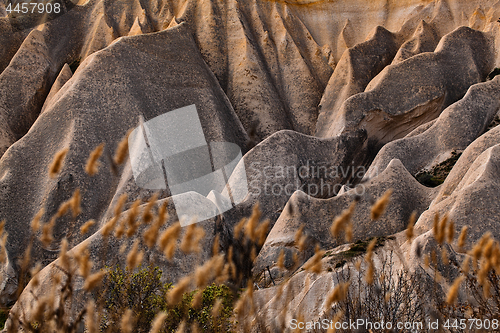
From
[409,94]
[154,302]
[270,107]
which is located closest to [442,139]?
[409,94]

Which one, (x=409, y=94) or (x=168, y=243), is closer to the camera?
(x=168, y=243)

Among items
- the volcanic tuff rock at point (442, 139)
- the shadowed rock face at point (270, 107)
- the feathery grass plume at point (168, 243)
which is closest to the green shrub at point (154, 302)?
the shadowed rock face at point (270, 107)

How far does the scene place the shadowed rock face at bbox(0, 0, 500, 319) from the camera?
40.9 feet

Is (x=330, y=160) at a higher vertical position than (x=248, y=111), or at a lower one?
lower

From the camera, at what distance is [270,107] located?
2461cm

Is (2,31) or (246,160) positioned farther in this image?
(2,31)

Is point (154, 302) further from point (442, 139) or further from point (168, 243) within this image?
point (442, 139)

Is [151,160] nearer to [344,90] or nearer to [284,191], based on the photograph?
[284,191]

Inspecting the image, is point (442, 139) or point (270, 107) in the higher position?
point (270, 107)

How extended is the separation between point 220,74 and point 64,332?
2346cm

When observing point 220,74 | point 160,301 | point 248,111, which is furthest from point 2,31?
point 160,301

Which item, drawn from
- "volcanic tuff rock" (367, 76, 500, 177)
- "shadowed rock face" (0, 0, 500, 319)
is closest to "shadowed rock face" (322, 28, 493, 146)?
"shadowed rock face" (0, 0, 500, 319)

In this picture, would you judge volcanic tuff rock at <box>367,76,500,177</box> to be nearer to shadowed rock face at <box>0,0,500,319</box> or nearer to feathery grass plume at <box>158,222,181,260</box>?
shadowed rock face at <box>0,0,500,319</box>

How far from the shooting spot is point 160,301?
574 centimetres
